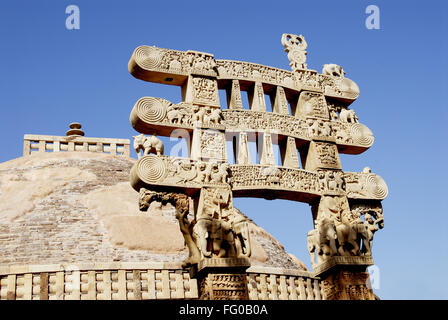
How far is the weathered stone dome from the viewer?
17406mm

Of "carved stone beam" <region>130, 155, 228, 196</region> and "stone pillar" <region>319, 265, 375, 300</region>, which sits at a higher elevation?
"carved stone beam" <region>130, 155, 228, 196</region>

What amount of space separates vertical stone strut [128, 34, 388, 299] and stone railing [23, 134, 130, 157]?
49.7 feet

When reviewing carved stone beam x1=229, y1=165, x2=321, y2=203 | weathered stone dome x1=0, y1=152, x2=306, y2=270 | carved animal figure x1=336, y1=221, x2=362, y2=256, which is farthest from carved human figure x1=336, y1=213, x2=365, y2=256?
weathered stone dome x1=0, y1=152, x2=306, y2=270

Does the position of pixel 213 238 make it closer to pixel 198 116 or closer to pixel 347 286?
pixel 198 116

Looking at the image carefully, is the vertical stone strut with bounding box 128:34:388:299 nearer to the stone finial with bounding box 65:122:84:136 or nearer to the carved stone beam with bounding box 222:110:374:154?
the carved stone beam with bounding box 222:110:374:154

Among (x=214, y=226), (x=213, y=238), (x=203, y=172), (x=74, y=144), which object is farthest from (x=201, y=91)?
(x=74, y=144)

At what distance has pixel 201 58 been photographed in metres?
10.5

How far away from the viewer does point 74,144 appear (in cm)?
2509

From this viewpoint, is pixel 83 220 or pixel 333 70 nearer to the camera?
pixel 333 70

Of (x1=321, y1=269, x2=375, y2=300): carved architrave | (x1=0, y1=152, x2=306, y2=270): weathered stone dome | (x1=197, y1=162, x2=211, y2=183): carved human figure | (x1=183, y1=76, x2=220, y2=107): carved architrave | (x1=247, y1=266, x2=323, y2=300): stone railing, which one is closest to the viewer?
(x1=197, y1=162, x2=211, y2=183): carved human figure

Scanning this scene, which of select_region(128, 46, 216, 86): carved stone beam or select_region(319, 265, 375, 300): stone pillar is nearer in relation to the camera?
select_region(319, 265, 375, 300): stone pillar

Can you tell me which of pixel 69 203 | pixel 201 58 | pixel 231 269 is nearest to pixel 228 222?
pixel 231 269

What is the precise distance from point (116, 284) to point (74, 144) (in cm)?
1385
